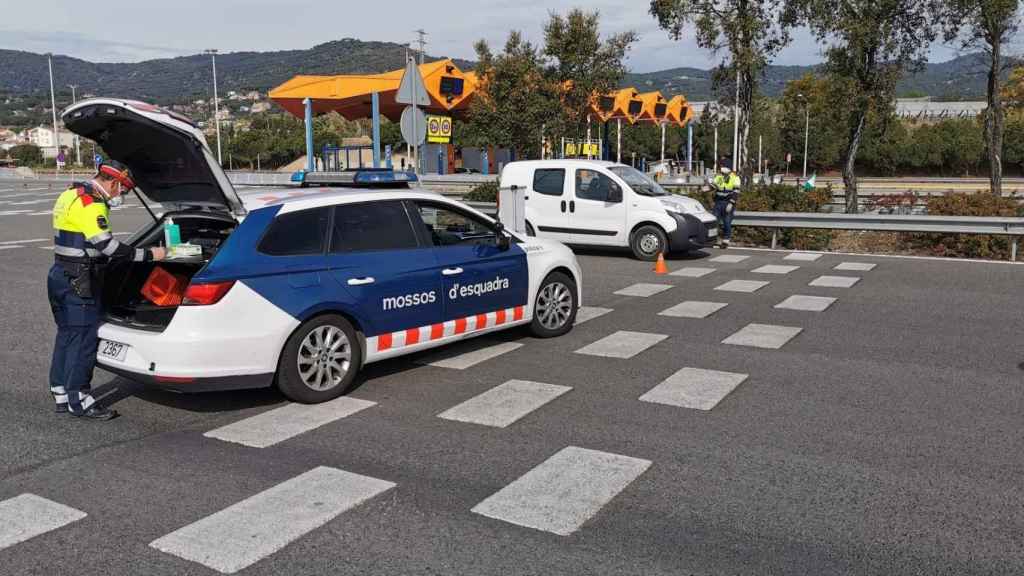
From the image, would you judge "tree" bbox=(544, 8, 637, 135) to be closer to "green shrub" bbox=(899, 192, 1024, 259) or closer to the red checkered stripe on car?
"green shrub" bbox=(899, 192, 1024, 259)

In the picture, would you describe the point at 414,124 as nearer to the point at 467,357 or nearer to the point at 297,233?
the point at 467,357

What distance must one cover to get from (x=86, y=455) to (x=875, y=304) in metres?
8.47

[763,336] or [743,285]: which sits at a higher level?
[743,285]

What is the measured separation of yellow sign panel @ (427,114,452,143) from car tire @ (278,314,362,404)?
3932 cm

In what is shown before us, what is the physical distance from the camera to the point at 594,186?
578 inches

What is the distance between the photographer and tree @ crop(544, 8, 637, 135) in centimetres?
2848

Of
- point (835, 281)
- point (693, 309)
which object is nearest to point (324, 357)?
point (693, 309)

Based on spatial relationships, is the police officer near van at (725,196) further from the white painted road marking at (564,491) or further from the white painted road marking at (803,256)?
the white painted road marking at (564,491)

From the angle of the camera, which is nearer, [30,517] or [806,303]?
[30,517]

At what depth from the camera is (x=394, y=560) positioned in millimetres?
3811

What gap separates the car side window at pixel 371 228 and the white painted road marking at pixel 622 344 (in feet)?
6.62

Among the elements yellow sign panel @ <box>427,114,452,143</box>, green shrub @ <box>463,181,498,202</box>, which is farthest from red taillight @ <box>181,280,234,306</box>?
yellow sign panel @ <box>427,114,452,143</box>

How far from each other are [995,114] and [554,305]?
62.0 ft

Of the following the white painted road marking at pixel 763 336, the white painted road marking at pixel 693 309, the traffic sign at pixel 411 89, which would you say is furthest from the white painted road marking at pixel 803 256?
the traffic sign at pixel 411 89
